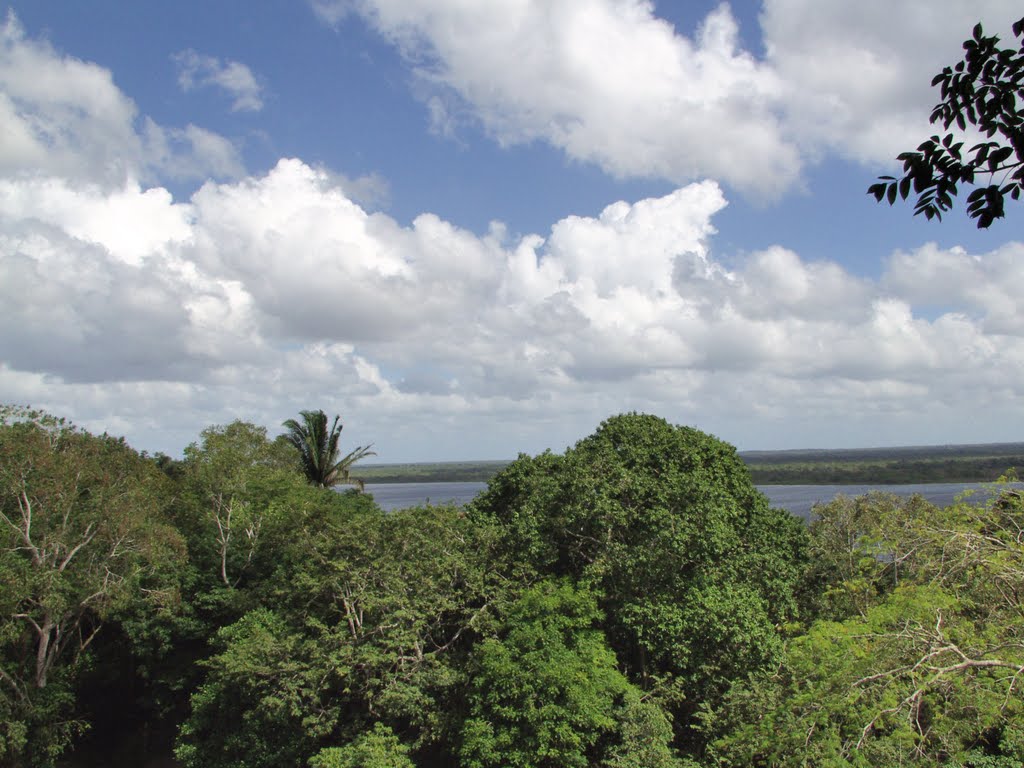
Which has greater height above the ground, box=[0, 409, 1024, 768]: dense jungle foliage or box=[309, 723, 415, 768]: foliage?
box=[0, 409, 1024, 768]: dense jungle foliage

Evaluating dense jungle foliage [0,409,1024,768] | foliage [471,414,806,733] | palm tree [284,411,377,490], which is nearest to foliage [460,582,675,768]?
dense jungle foliage [0,409,1024,768]

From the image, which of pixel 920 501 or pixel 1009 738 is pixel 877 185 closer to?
pixel 1009 738

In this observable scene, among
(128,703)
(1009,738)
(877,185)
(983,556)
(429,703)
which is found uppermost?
(877,185)

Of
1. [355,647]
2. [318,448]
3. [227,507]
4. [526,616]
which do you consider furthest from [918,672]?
[318,448]

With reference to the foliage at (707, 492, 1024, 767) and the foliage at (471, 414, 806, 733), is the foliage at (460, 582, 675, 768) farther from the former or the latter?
the foliage at (707, 492, 1024, 767)

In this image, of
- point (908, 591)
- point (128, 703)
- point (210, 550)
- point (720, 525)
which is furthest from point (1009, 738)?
point (128, 703)
